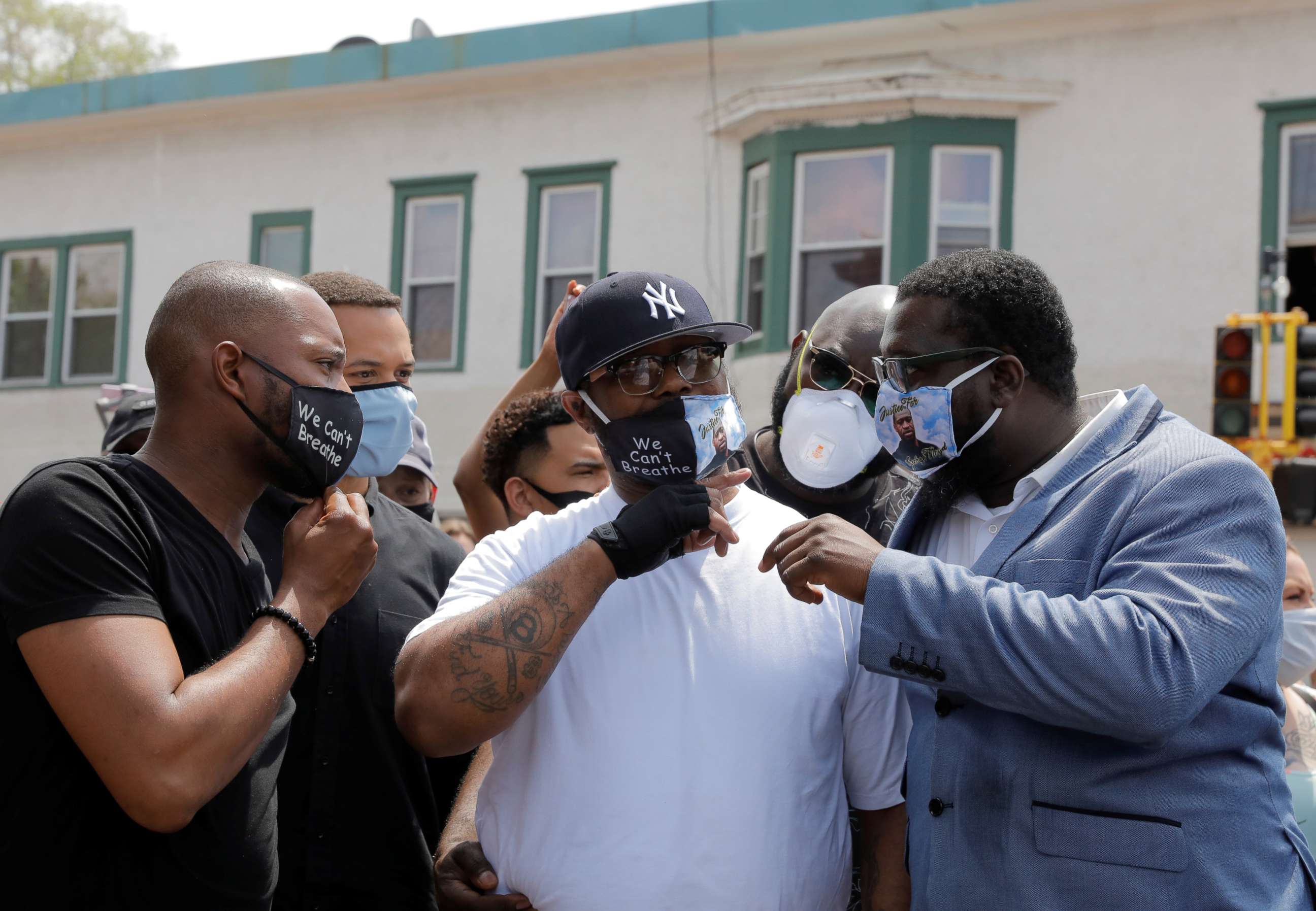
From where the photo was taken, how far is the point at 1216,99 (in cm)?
1242

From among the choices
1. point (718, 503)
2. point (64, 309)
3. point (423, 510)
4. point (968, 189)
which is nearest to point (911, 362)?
point (718, 503)

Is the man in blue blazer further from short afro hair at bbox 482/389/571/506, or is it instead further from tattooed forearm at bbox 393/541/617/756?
short afro hair at bbox 482/389/571/506

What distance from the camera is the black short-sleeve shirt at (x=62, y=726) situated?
220 cm

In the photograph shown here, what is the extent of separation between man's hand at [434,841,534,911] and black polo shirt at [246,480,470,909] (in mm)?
440

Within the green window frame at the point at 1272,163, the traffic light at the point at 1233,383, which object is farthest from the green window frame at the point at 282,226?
the green window frame at the point at 1272,163

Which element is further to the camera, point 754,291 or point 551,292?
point 551,292

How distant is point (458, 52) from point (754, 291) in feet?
14.8

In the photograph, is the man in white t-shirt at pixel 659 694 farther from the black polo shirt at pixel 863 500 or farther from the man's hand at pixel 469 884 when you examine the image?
the black polo shirt at pixel 863 500

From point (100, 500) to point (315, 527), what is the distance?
0.45m

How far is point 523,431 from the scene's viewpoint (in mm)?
4566

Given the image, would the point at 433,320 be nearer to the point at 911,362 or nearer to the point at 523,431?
the point at 523,431

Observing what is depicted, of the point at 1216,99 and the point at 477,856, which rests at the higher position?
the point at 1216,99

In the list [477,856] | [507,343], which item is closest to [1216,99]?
[507,343]

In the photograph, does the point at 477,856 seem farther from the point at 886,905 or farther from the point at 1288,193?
the point at 1288,193
